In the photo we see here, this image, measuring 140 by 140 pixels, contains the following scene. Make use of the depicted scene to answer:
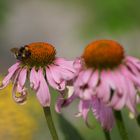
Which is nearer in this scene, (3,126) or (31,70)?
(31,70)

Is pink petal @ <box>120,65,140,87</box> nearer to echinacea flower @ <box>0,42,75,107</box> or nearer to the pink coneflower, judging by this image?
the pink coneflower

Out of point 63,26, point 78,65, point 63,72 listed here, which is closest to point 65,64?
point 63,72

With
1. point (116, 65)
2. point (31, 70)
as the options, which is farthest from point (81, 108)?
point (31, 70)

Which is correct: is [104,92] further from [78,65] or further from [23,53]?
[23,53]

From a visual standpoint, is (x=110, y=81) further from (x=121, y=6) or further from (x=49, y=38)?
(x=121, y=6)

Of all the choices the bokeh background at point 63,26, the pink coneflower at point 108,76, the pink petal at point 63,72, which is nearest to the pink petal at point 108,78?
the pink coneflower at point 108,76
